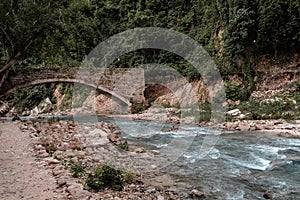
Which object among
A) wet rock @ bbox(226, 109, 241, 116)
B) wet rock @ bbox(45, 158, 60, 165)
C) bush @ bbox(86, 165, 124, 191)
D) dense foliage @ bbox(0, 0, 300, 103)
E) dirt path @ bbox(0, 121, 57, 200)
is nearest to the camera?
dirt path @ bbox(0, 121, 57, 200)

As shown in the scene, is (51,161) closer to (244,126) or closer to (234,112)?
(244,126)

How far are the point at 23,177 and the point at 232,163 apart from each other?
474cm

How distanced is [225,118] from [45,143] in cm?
927

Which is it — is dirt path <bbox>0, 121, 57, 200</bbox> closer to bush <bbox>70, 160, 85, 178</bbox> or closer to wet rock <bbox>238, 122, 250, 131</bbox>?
bush <bbox>70, 160, 85, 178</bbox>

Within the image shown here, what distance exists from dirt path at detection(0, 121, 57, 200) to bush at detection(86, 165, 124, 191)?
60 cm

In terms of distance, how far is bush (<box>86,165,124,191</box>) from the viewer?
4730 mm

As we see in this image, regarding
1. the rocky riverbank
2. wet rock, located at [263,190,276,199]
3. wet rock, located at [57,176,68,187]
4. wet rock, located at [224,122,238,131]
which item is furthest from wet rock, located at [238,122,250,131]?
wet rock, located at [57,176,68,187]

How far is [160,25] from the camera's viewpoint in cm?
2686

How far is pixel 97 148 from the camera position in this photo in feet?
27.9

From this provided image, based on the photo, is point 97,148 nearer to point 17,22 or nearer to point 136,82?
point 17,22

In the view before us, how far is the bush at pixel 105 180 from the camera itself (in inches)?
186

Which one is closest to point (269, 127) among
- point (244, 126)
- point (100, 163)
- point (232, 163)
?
point (244, 126)

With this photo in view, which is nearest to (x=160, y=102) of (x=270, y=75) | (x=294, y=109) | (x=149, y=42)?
(x=149, y=42)

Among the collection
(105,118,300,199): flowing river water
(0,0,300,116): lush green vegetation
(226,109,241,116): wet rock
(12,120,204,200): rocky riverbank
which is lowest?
(105,118,300,199): flowing river water
